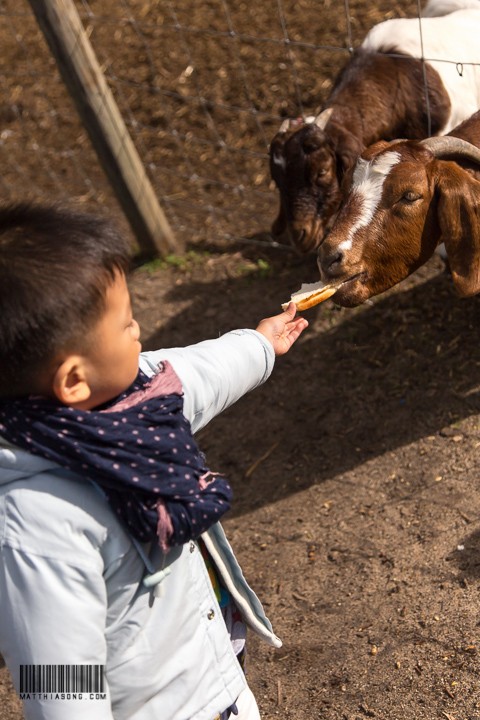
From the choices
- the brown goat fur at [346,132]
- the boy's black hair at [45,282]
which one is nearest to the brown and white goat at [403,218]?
the brown goat fur at [346,132]

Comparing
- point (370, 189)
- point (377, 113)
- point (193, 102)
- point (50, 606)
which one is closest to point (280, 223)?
point (377, 113)

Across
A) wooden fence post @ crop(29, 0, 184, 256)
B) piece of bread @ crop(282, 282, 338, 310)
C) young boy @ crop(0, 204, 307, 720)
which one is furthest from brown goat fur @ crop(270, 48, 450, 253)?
young boy @ crop(0, 204, 307, 720)

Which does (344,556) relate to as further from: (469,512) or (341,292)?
(341,292)

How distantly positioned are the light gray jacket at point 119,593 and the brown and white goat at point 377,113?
2.11 m

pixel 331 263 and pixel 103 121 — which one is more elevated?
pixel 103 121

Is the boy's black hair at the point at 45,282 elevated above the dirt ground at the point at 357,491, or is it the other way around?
the boy's black hair at the point at 45,282

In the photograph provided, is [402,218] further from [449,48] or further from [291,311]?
[449,48]

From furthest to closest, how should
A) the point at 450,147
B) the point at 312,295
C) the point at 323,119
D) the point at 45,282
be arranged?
the point at 323,119, the point at 450,147, the point at 312,295, the point at 45,282

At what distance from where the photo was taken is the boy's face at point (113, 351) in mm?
1732

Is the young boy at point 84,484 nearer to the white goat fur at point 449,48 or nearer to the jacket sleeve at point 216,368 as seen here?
the jacket sleeve at point 216,368

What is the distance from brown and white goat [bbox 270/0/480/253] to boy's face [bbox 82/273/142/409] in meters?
2.58

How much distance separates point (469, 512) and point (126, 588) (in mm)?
1912

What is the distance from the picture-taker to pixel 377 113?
14.0 feet

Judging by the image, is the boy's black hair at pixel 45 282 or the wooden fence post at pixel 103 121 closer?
the boy's black hair at pixel 45 282
